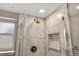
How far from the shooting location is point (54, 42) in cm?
109

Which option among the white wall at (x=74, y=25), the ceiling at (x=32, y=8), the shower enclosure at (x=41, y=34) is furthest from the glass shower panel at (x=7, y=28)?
the white wall at (x=74, y=25)

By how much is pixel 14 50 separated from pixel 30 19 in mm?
570

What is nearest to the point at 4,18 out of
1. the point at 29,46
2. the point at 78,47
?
the point at 29,46

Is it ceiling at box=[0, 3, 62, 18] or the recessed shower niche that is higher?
ceiling at box=[0, 3, 62, 18]

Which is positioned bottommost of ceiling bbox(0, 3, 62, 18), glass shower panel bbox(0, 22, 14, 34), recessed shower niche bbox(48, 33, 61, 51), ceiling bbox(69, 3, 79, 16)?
recessed shower niche bbox(48, 33, 61, 51)

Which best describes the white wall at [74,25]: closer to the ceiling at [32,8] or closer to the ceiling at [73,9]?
the ceiling at [73,9]

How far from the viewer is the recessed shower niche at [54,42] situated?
40.1 inches

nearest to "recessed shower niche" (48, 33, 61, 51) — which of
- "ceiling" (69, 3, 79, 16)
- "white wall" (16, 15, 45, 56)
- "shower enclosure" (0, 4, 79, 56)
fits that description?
"shower enclosure" (0, 4, 79, 56)

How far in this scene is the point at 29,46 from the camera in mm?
1128

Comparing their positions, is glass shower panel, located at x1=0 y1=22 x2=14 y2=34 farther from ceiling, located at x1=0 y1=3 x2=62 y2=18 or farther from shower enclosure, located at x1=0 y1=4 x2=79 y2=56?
ceiling, located at x1=0 y1=3 x2=62 y2=18

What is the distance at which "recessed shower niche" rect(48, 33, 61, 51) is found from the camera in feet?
3.34

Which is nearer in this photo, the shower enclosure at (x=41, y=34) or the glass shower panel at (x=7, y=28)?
the shower enclosure at (x=41, y=34)

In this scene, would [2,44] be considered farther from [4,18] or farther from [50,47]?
[50,47]

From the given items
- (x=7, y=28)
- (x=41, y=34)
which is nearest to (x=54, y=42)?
(x=41, y=34)
